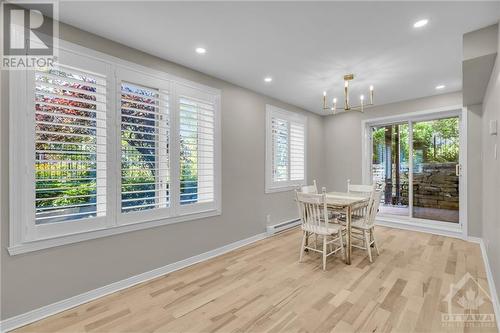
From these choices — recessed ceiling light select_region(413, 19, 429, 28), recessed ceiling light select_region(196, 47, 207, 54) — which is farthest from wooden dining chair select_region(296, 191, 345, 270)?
recessed ceiling light select_region(196, 47, 207, 54)

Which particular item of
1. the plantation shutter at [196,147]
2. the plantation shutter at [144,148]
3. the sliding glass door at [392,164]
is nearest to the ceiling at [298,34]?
the plantation shutter at [196,147]

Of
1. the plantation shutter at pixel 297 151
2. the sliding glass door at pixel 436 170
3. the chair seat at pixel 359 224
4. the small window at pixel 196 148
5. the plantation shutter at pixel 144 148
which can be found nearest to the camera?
the plantation shutter at pixel 144 148

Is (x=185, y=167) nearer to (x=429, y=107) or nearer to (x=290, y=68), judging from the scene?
(x=290, y=68)

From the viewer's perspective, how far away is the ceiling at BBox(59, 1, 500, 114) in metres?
1.91

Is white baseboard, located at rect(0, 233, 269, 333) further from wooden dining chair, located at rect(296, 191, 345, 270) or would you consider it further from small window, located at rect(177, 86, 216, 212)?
wooden dining chair, located at rect(296, 191, 345, 270)

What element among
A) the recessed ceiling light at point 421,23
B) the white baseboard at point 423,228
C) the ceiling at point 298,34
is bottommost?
the white baseboard at point 423,228

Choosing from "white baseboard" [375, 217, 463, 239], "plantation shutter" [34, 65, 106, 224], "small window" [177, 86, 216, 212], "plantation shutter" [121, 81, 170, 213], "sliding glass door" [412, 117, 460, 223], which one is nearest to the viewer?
"plantation shutter" [34, 65, 106, 224]

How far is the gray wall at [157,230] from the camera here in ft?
6.19

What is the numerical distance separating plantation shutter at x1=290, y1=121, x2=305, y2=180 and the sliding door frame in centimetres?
136

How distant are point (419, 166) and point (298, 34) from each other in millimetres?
3996

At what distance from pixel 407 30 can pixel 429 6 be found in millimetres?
324

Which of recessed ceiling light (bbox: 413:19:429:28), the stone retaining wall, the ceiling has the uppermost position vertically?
the ceiling

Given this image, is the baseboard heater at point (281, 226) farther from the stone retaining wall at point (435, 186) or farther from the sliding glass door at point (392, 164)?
the stone retaining wall at point (435, 186)

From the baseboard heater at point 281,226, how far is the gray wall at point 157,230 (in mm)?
119
